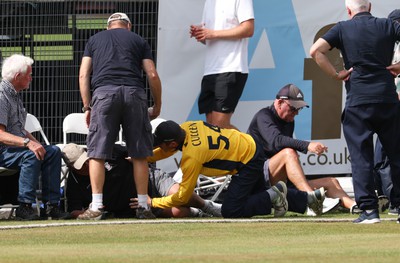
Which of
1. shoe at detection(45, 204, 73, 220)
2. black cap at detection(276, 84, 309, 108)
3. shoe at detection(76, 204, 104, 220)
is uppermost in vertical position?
black cap at detection(276, 84, 309, 108)

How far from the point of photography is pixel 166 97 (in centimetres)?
1305

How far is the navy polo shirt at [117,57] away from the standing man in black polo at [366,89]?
6.03 feet

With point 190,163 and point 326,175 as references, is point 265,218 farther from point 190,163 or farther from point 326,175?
point 326,175

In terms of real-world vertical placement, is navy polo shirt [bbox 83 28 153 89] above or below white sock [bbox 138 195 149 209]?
above

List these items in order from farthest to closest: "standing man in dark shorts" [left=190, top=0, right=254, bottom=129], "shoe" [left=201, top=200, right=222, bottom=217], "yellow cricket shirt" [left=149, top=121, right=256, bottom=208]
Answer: "standing man in dark shorts" [left=190, top=0, right=254, bottom=129]
"shoe" [left=201, top=200, right=222, bottom=217]
"yellow cricket shirt" [left=149, top=121, right=256, bottom=208]

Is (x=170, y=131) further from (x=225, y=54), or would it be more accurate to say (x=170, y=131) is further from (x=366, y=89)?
(x=225, y=54)

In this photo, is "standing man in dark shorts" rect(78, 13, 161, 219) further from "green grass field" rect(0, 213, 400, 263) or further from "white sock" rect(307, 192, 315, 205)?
"white sock" rect(307, 192, 315, 205)

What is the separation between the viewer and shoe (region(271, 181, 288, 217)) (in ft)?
34.3

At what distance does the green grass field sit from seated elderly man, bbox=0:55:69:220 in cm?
41

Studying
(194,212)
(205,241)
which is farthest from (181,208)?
(205,241)

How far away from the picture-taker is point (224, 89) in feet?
39.0

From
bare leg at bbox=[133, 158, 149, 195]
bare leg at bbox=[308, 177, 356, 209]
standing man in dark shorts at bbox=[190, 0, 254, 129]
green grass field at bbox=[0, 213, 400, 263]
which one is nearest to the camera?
green grass field at bbox=[0, 213, 400, 263]

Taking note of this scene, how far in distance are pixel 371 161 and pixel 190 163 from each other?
1.57 metres

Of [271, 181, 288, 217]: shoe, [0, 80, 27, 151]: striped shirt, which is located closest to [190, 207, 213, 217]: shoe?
[271, 181, 288, 217]: shoe
